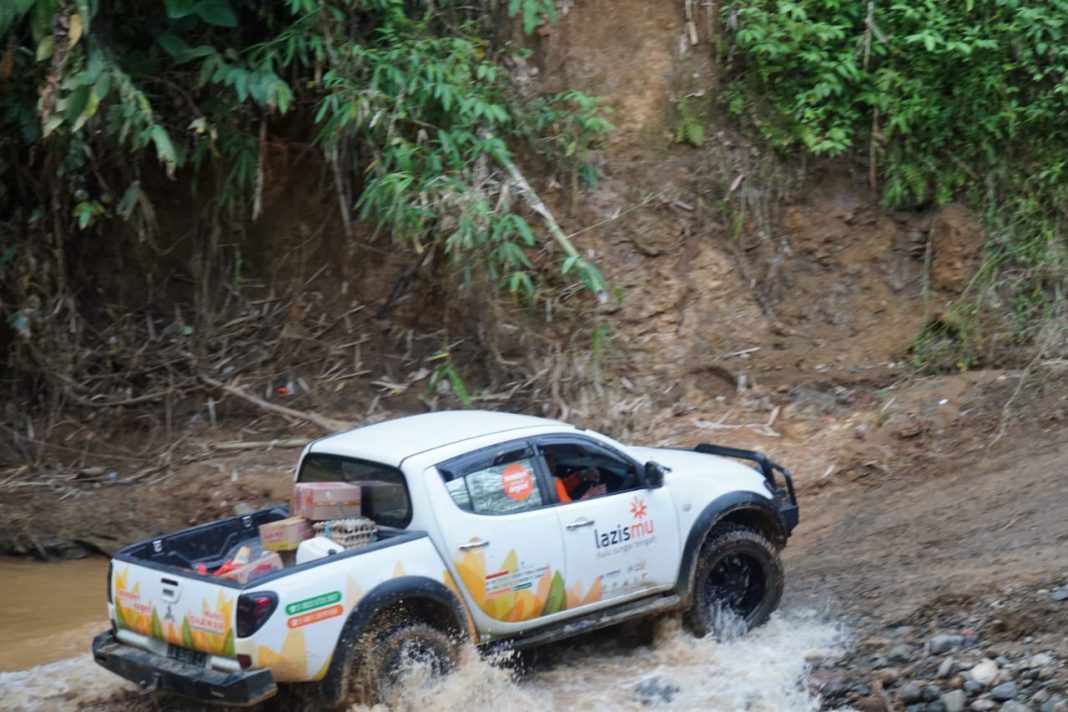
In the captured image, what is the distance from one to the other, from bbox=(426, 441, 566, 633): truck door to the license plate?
4.12 ft

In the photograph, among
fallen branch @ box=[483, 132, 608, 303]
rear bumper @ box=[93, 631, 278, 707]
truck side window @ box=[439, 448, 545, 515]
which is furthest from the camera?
fallen branch @ box=[483, 132, 608, 303]

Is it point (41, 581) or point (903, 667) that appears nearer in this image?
point (903, 667)

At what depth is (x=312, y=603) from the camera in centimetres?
541

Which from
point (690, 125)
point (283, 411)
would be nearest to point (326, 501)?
point (283, 411)

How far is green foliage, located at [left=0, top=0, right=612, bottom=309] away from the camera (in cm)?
922

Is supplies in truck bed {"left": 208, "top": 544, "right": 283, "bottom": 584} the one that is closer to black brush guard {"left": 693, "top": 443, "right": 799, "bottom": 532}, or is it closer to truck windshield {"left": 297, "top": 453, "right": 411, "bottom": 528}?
truck windshield {"left": 297, "top": 453, "right": 411, "bottom": 528}

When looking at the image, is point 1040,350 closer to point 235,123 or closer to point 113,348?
point 235,123

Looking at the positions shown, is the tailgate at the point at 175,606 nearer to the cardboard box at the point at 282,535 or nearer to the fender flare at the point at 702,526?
the cardboard box at the point at 282,535

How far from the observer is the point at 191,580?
18.3ft

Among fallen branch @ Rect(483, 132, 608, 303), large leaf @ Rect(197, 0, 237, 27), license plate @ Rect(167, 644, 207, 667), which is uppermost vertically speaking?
large leaf @ Rect(197, 0, 237, 27)

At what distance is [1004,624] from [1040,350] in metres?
4.39

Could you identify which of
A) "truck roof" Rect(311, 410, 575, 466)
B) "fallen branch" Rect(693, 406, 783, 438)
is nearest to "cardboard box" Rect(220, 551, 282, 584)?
"truck roof" Rect(311, 410, 575, 466)

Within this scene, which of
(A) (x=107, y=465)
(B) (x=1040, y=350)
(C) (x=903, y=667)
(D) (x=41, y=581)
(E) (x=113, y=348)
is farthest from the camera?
(E) (x=113, y=348)

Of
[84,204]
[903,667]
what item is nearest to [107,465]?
[84,204]
